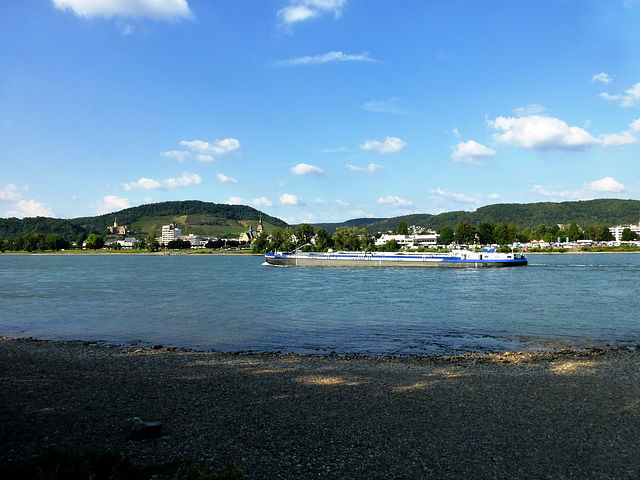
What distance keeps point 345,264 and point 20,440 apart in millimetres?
82953

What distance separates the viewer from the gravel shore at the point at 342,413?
23.4ft

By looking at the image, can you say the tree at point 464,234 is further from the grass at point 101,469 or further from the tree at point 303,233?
A: the grass at point 101,469

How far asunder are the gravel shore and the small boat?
71.3m

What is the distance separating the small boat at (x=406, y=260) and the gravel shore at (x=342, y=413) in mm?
71284

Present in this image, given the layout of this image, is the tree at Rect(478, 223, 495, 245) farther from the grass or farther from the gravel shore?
the grass

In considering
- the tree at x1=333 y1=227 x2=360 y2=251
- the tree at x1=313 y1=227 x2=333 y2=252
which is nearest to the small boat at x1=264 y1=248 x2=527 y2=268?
the tree at x1=333 y1=227 x2=360 y2=251

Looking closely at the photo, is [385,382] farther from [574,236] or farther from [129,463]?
[574,236]

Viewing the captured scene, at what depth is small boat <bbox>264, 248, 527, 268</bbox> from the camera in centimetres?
8488

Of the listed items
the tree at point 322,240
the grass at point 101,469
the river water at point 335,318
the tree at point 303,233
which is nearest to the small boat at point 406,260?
the tree at point 322,240

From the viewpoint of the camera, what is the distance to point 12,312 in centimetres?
2984

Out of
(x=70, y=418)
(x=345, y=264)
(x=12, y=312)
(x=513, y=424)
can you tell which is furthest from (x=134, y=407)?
(x=345, y=264)

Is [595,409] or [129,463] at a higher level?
[129,463]

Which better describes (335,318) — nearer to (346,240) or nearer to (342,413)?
(342,413)

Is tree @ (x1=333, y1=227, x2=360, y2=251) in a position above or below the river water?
above
